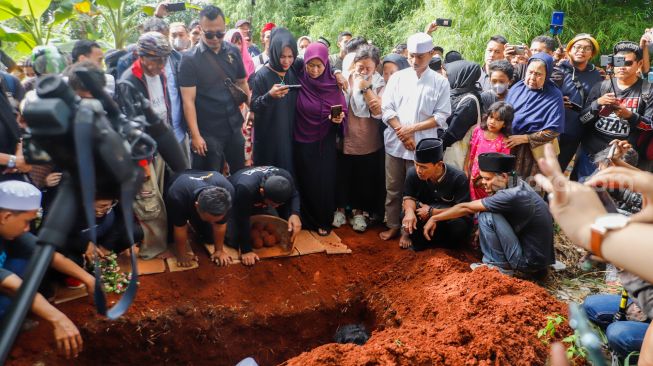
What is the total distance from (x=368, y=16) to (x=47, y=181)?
10024 mm

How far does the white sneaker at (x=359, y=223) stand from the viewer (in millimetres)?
5242

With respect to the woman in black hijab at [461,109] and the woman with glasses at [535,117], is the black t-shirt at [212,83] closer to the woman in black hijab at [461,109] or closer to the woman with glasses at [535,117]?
the woman in black hijab at [461,109]

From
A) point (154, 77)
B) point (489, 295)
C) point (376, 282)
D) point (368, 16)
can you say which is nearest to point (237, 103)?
point (154, 77)

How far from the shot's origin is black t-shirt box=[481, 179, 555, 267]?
13.3ft

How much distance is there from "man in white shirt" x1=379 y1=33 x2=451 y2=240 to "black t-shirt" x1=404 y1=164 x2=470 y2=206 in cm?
28

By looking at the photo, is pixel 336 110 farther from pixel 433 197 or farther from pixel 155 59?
pixel 155 59

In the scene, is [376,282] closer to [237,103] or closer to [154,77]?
[237,103]

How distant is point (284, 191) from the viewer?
13.6 feet

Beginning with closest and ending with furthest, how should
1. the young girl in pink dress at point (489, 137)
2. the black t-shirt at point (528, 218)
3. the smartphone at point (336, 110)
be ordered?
the black t-shirt at point (528, 218) < the young girl in pink dress at point (489, 137) < the smartphone at point (336, 110)

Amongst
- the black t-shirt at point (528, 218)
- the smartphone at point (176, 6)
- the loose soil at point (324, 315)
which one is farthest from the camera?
the smartphone at point (176, 6)

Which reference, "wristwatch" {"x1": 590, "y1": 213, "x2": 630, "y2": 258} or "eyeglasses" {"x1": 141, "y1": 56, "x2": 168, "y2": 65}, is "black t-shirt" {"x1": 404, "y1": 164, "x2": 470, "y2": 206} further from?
"wristwatch" {"x1": 590, "y1": 213, "x2": 630, "y2": 258}

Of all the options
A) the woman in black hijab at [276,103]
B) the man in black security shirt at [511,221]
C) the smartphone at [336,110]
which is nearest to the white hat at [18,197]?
the woman in black hijab at [276,103]

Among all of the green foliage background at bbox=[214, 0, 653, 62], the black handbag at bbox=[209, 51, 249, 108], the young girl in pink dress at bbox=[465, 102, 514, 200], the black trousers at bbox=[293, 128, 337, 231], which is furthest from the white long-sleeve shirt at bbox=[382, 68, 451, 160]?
the green foliage background at bbox=[214, 0, 653, 62]

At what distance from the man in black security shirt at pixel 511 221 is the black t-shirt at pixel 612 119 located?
1313mm
